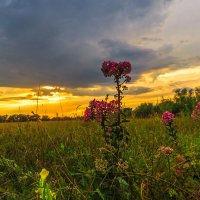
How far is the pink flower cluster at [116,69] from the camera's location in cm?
434

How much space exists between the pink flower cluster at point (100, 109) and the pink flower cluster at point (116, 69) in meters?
0.33

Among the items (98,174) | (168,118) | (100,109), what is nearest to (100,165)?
(98,174)

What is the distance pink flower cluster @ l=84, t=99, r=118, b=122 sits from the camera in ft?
14.1

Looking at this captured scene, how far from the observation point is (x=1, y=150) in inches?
289

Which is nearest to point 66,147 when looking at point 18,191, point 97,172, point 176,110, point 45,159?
point 45,159

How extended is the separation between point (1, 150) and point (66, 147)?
1266mm

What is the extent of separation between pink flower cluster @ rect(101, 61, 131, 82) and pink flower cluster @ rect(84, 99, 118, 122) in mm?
326

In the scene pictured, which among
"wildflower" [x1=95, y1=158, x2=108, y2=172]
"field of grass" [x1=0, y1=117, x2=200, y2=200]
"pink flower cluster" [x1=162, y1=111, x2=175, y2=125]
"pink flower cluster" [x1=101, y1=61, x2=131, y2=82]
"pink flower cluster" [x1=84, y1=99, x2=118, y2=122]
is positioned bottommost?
"field of grass" [x1=0, y1=117, x2=200, y2=200]

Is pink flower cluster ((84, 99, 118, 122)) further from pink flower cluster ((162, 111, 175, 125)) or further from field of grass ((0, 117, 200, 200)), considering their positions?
pink flower cluster ((162, 111, 175, 125))

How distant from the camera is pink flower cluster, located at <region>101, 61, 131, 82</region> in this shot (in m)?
4.34

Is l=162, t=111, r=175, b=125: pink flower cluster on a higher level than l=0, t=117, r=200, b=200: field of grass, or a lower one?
higher

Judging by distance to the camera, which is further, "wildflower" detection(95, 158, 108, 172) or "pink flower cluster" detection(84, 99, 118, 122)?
"pink flower cluster" detection(84, 99, 118, 122)

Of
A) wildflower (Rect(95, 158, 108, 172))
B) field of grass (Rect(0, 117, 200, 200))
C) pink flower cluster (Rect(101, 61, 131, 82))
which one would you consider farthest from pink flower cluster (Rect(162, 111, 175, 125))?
wildflower (Rect(95, 158, 108, 172))

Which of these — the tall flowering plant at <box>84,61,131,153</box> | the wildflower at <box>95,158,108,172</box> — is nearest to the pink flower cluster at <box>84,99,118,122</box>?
the tall flowering plant at <box>84,61,131,153</box>
